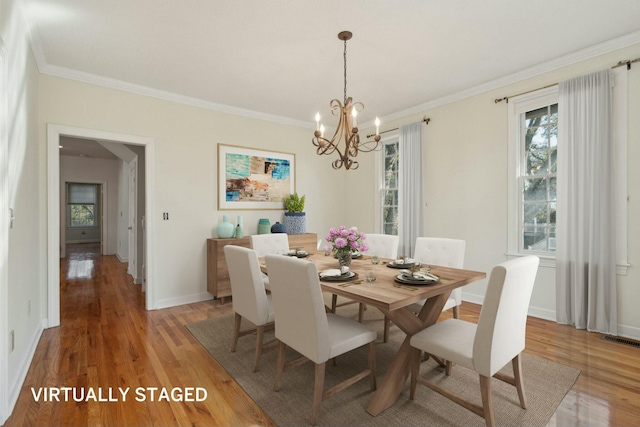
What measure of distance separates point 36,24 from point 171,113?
5.10 feet

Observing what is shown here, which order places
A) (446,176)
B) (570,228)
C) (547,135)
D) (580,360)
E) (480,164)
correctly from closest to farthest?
(580,360) → (570,228) → (547,135) → (480,164) → (446,176)

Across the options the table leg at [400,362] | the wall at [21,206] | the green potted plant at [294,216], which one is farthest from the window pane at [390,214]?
the wall at [21,206]

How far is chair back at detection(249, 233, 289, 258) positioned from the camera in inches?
134

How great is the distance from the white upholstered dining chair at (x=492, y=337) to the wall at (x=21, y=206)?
2501mm

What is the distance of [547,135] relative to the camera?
3449 millimetres

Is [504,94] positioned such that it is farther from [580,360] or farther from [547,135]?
[580,360]

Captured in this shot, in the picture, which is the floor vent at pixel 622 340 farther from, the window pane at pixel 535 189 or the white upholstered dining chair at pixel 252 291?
the white upholstered dining chair at pixel 252 291

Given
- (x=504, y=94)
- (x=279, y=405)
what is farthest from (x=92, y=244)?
(x=504, y=94)

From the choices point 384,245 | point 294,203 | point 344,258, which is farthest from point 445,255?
point 294,203

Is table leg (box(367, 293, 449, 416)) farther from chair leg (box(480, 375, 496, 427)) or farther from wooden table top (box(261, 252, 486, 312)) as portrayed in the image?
chair leg (box(480, 375, 496, 427))

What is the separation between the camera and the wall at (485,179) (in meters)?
2.85

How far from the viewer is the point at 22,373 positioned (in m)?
2.20

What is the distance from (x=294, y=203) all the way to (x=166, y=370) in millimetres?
3050

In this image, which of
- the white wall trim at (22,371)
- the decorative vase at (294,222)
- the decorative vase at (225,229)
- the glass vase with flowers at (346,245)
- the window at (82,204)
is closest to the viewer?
the white wall trim at (22,371)
